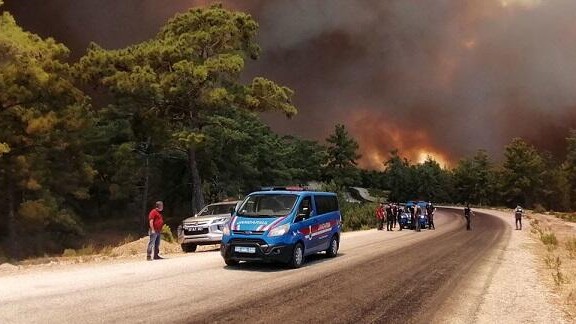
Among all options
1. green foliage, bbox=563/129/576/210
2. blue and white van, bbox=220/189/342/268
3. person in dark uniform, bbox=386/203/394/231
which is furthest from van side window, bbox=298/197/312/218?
green foliage, bbox=563/129/576/210

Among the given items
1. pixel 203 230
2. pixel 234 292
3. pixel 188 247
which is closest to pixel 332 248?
pixel 203 230

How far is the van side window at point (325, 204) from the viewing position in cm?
1513

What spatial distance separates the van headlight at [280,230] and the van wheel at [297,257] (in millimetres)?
653

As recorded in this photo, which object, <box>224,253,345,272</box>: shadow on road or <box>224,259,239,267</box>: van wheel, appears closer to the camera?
<box>224,253,345,272</box>: shadow on road

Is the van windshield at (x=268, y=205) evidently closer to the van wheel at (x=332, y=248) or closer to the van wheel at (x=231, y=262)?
the van wheel at (x=231, y=262)

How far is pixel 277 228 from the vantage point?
42.2 ft

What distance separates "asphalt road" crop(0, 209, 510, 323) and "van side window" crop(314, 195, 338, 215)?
5.17ft

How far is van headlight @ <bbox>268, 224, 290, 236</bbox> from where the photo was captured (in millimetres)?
12773

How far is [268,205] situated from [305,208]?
1037 millimetres

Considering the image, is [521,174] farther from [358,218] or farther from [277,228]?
[277,228]

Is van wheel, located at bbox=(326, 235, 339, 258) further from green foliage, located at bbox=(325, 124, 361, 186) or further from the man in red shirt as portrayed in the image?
green foliage, located at bbox=(325, 124, 361, 186)

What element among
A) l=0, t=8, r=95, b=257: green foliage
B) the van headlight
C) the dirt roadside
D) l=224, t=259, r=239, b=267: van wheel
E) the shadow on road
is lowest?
the dirt roadside

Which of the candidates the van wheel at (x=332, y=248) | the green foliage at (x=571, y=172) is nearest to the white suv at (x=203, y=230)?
the van wheel at (x=332, y=248)

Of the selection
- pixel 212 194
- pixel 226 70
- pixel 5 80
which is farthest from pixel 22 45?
pixel 212 194
